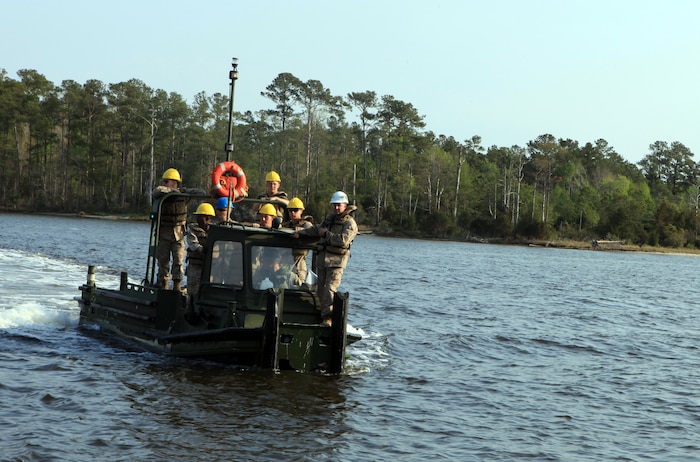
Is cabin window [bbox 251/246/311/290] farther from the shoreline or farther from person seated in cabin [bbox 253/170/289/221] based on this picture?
the shoreline

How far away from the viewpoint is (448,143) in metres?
136

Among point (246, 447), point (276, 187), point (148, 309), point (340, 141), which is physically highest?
point (340, 141)

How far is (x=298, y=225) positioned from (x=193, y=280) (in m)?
2.00

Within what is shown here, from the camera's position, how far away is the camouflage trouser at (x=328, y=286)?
42.6ft

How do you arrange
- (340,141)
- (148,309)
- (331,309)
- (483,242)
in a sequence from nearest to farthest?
(331,309), (148,309), (483,242), (340,141)

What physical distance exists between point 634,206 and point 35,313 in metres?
88.8

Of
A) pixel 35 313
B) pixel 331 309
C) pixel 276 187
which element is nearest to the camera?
pixel 331 309

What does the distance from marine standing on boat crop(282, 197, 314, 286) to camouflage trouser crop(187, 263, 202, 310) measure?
5.18ft

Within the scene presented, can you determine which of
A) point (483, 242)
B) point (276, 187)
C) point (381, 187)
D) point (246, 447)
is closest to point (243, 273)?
point (276, 187)

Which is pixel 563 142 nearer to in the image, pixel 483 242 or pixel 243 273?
pixel 483 242

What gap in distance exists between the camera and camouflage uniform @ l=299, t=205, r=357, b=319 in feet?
42.4

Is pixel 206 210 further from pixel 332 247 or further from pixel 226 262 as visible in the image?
pixel 332 247

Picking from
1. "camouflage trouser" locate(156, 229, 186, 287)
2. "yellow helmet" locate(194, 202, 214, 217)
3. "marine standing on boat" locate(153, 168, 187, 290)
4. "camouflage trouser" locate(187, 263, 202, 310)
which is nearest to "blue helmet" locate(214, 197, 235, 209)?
"yellow helmet" locate(194, 202, 214, 217)

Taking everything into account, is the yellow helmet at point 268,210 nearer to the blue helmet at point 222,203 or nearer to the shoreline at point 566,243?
the blue helmet at point 222,203
